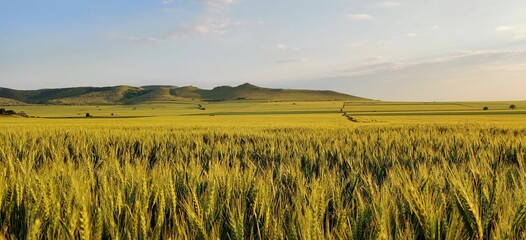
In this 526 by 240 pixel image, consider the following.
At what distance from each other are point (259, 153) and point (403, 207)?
3.52 meters

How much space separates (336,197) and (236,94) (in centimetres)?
18263

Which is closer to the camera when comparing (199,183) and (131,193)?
(131,193)

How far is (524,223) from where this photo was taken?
177 cm

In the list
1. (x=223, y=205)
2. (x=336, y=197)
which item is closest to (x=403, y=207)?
(x=336, y=197)

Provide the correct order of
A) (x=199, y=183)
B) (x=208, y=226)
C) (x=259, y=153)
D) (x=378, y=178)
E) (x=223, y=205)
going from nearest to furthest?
(x=208, y=226), (x=223, y=205), (x=199, y=183), (x=378, y=178), (x=259, y=153)

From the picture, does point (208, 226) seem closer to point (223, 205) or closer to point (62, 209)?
point (223, 205)

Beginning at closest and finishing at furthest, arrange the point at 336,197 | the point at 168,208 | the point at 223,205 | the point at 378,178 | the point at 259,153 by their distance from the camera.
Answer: the point at 223,205
the point at 168,208
the point at 336,197
the point at 378,178
the point at 259,153

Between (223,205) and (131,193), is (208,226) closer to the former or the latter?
(223,205)

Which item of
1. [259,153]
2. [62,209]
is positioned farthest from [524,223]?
[259,153]

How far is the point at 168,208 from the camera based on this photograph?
2.04m

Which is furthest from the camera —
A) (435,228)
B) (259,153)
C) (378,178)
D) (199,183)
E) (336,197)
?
(259,153)

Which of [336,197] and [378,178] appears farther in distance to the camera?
[378,178]

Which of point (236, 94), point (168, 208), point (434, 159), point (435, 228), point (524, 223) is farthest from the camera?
point (236, 94)

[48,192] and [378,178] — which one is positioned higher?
[48,192]
